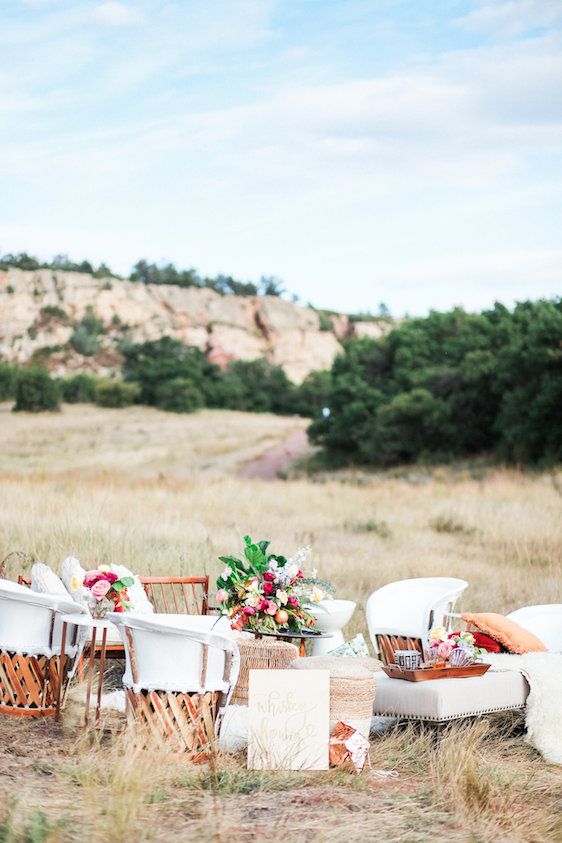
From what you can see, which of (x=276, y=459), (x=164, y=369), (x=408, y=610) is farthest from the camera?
(x=164, y=369)

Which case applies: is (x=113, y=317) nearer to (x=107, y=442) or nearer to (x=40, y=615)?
(x=107, y=442)

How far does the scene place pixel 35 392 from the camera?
21.8 m

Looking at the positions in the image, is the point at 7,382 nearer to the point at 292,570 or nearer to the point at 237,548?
the point at 237,548

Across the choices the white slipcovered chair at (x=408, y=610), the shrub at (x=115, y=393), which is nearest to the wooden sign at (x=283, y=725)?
the white slipcovered chair at (x=408, y=610)

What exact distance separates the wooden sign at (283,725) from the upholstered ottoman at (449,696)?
718 mm

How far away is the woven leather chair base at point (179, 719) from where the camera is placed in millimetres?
4613

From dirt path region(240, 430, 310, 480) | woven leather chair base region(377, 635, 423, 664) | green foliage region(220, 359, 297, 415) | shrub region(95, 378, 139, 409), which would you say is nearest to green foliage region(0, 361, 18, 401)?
shrub region(95, 378, 139, 409)

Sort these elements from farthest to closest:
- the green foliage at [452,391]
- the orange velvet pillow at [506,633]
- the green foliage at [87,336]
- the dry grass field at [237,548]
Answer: the green foliage at [87,336], the green foliage at [452,391], the orange velvet pillow at [506,633], the dry grass field at [237,548]

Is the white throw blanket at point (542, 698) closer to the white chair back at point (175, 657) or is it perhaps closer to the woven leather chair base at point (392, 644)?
the woven leather chair base at point (392, 644)

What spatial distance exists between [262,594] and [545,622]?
2061 millimetres

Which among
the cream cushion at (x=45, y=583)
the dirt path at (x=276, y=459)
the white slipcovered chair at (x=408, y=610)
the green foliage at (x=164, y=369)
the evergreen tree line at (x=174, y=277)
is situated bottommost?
the dirt path at (x=276, y=459)

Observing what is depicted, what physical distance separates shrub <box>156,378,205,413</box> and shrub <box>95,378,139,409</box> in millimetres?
1389

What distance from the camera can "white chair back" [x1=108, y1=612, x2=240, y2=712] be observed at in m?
4.63

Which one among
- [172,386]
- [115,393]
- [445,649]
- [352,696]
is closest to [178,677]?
[352,696]
